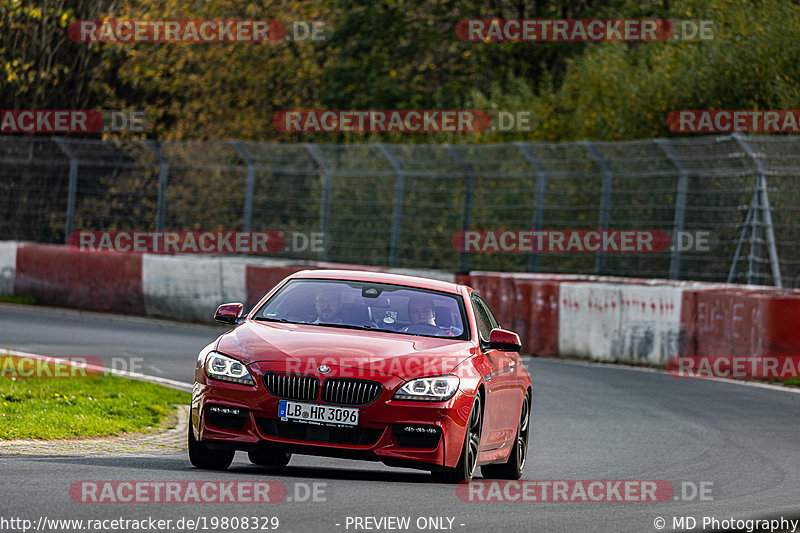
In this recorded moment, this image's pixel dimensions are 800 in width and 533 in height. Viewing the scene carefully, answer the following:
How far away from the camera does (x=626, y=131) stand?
88.5 feet

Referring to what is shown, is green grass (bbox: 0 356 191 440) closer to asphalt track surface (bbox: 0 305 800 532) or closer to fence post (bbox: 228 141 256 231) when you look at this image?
asphalt track surface (bbox: 0 305 800 532)

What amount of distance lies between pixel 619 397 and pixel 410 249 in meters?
8.92

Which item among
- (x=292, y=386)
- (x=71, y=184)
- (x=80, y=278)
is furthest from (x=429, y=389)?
(x=71, y=184)

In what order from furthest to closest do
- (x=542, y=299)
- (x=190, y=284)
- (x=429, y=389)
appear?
(x=190, y=284) < (x=542, y=299) < (x=429, y=389)

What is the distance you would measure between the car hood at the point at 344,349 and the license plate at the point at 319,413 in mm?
213

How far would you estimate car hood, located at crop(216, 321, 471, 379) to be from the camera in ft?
29.0

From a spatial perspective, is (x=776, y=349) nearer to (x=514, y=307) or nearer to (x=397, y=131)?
(x=514, y=307)

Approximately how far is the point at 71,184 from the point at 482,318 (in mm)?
17254

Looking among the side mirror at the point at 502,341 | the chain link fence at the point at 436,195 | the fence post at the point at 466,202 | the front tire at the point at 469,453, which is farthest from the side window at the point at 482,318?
the fence post at the point at 466,202

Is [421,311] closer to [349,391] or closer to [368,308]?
[368,308]

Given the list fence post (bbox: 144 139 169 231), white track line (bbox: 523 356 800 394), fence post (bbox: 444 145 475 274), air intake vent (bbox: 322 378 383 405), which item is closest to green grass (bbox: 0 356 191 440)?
air intake vent (bbox: 322 378 383 405)

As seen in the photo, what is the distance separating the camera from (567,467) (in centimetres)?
1092

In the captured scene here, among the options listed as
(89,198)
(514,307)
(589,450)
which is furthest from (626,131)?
(589,450)

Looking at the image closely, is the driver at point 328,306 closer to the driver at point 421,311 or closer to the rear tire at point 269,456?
the driver at point 421,311
